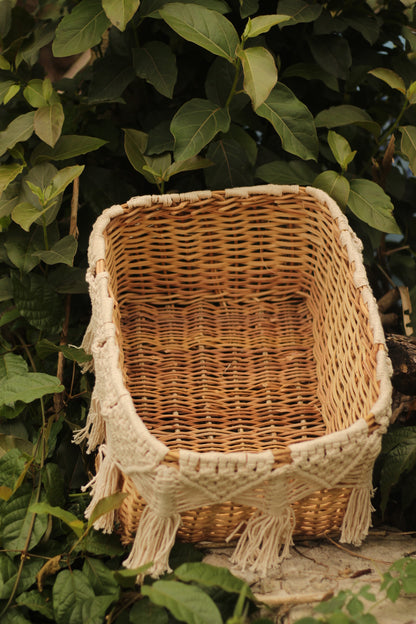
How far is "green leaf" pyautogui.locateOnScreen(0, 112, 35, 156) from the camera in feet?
4.30

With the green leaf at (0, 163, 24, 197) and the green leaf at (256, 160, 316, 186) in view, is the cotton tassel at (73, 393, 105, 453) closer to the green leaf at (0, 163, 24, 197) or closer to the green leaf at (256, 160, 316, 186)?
the green leaf at (0, 163, 24, 197)

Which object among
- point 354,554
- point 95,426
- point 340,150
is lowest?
point 354,554

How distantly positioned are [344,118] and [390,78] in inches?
4.5

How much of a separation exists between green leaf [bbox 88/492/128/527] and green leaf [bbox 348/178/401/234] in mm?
708

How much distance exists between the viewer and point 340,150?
135 cm

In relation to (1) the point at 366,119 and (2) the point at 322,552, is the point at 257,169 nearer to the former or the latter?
(1) the point at 366,119

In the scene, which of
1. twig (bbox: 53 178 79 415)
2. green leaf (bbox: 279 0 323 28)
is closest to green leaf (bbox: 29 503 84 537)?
twig (bbox: 53 178 79 415)

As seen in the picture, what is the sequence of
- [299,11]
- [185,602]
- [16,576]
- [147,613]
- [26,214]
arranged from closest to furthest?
[185,602] → [147,613] → [16,576] → [26,214] → [299,11]

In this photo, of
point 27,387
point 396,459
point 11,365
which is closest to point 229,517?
point 396,459

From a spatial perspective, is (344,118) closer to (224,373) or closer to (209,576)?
(224,373)

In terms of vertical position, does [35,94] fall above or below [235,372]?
above

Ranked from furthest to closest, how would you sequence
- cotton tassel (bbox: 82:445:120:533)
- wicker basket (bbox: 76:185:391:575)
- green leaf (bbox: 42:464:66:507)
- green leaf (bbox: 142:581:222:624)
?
1. green leaf (bbox: 42:464:66:507)
2. cotton tassel (bbox: 82:445:120:533)
3. wicker basket (bbox: 76:185:391:575)
4. green leaf (bbox: 142:581:222:624)

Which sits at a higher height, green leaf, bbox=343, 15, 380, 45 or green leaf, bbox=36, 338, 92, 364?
green leaf, bbox=343, 15, 380, 45

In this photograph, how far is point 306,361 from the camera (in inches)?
56.3
